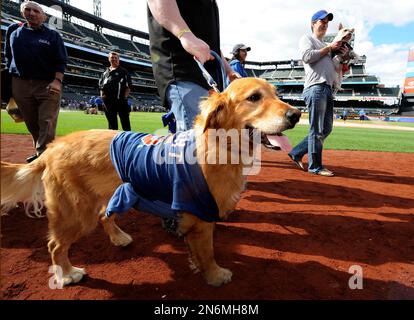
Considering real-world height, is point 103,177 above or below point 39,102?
below

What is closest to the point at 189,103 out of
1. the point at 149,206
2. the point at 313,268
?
the point at 149,206

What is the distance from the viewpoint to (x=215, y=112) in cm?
210

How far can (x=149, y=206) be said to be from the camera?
2291 millimetres

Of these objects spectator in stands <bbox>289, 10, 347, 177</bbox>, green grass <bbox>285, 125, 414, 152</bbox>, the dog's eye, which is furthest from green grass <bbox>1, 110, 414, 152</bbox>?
the dog's eye

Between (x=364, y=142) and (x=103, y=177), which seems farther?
(x=364, y=142)

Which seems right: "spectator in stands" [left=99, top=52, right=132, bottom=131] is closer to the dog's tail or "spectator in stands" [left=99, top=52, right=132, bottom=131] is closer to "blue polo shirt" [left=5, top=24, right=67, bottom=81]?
"blue polo shirt" [left=5, top=24, right=67, bottom=81]

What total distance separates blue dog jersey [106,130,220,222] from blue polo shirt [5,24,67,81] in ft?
9.28

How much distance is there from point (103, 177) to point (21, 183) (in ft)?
2.20

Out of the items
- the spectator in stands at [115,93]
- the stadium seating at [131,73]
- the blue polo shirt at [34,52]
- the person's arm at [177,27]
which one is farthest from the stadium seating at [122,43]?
the person's arm at [177,27]

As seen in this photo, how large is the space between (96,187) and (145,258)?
851mm

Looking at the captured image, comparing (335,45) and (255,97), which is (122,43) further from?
(255,97)

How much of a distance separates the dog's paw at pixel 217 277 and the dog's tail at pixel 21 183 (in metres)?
1.57

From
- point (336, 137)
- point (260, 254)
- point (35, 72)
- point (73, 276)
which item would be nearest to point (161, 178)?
point (73, 276)

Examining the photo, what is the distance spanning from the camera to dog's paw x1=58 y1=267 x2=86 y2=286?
7.14 ft
